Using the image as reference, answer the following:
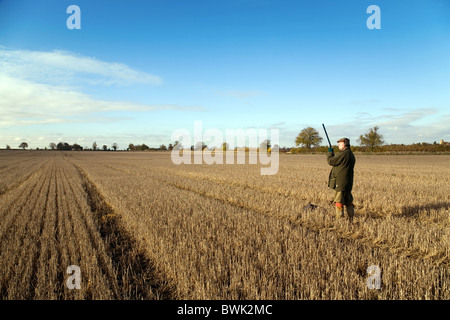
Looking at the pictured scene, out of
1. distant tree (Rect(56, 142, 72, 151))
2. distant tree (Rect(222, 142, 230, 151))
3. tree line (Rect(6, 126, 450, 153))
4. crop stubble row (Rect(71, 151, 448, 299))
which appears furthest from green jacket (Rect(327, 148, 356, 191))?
distant tree (Rect(56, 142, 72, 151))

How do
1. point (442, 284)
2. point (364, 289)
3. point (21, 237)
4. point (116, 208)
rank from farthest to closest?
1. point (116, 208)
2. point (21, 237)
3. point (442, 284)
4. point (364, 289)

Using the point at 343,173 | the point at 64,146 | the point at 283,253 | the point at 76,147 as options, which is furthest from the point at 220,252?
the point at 64,146

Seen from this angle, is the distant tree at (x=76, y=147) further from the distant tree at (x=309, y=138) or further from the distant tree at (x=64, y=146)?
the distant tree at (x=309, y=138)

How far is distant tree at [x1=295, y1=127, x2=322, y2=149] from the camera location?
332 ft

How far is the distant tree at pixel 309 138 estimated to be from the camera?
101062mm

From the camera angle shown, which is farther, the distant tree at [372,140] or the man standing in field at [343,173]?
the distant tree at [372,140]

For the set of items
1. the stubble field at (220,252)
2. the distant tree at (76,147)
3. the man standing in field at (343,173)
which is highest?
the distant tree at (76,147)

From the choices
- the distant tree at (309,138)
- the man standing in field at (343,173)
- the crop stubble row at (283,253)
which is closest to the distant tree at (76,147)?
the distant tree at (309,138)

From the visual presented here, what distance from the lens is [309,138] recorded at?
335 feet

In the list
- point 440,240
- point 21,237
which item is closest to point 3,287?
point 21,237

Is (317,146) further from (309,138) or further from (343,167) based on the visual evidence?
(343,167)
